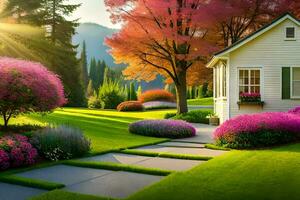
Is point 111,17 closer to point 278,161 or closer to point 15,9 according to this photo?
point 278,161

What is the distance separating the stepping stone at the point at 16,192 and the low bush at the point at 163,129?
8.65 metres

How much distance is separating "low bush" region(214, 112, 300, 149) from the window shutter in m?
5.86

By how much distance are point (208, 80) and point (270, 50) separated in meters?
11.6

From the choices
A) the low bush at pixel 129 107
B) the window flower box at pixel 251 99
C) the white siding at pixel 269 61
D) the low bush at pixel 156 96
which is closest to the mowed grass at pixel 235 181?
the window flower box at pixel 251 99

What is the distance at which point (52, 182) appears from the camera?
688cm

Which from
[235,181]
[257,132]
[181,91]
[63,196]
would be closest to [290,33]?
[257,132]

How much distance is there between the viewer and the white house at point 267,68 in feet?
59.4

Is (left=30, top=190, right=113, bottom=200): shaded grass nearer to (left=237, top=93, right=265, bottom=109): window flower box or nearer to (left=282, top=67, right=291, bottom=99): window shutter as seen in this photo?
(left=237, top=93, right=265, bottom=109): window flower box

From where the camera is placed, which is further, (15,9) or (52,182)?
(15,9)

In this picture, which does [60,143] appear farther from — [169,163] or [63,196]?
[63,196]

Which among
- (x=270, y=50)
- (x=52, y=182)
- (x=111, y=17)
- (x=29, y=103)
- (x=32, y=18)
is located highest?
(x=32, y=18)

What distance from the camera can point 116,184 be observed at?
22.3ft

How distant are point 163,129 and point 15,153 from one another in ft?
24.9

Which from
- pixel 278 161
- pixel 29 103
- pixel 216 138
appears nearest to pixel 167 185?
pixel 278 161
